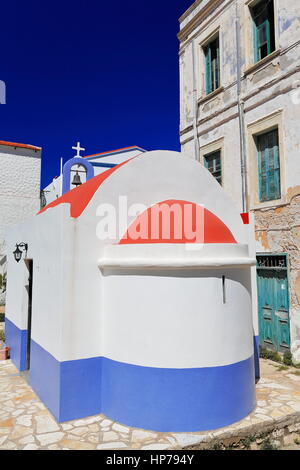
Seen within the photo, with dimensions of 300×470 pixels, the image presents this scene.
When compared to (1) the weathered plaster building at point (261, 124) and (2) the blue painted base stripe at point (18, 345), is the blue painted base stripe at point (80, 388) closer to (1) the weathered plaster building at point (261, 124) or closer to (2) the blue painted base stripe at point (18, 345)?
(2) the blue painted base stripe at point (18, 345)

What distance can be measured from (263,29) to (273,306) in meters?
7.77

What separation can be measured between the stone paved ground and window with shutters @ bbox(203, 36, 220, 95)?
9656 millimetres

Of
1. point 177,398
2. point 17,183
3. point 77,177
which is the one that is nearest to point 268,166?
point 77,177

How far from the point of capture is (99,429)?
5.04 meters

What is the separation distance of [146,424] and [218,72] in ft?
35.3

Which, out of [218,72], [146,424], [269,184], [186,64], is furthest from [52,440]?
[186,64]

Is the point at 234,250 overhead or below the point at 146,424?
overhead

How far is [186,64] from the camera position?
511 inches

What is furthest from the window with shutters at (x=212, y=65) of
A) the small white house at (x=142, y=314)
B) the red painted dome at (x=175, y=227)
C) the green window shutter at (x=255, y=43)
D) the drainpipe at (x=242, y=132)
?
the red painted dome at (x=175, y=227)

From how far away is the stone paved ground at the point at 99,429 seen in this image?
183 inches

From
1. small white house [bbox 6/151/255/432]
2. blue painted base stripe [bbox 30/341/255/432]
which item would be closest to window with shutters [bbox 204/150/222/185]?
small white house [bbox 6/151/255/432]

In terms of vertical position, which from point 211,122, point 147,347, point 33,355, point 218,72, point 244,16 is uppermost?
point 244,16

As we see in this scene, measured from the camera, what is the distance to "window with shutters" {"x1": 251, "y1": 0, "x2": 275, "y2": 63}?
9.66 metres
